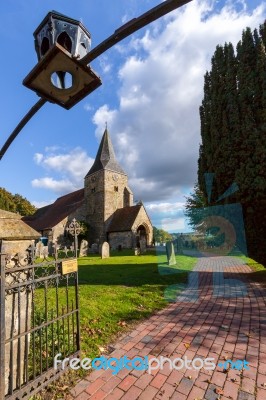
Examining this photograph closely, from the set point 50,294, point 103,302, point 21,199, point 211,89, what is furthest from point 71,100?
point 21,199

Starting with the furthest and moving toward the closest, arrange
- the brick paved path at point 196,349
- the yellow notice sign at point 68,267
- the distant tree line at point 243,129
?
the distant tree line at point 243,129 → the yellow notice sign at point 68,267 → the brick paved path at point 196,349

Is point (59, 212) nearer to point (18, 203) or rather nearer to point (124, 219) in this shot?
point (124, 219)

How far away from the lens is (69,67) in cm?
149

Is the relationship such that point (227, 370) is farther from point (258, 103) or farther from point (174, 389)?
point (258, 103)

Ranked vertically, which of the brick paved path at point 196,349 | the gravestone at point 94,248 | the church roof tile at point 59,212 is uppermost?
the church roof tile at point 59,212

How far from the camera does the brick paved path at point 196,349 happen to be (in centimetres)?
286

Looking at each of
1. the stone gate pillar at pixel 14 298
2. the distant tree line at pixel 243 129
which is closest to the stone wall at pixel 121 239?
the distant tree line at pixel 243 129

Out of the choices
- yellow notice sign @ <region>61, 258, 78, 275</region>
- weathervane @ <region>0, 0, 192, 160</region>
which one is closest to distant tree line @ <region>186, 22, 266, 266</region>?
yellow notice sign @ <region>61, 258, 78, 275</region>

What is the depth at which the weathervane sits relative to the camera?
137cm

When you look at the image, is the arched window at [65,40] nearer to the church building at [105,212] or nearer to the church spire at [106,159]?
the church building at [105,212]

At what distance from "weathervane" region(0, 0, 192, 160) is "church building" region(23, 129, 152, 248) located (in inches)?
1000

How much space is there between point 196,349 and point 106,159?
29.8m

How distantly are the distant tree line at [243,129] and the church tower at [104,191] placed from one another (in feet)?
66.7

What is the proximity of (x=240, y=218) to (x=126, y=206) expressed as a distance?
77.5ft
